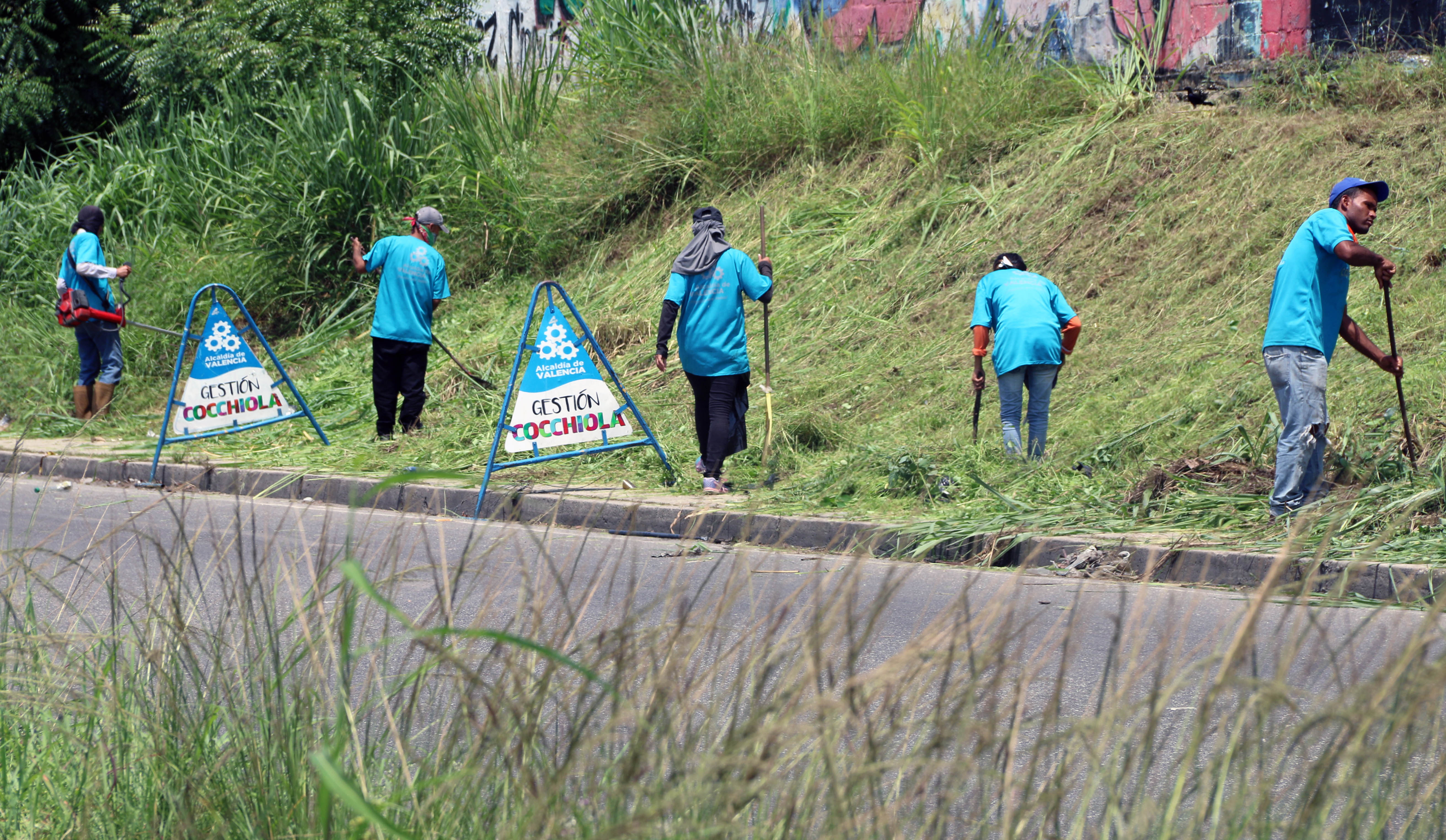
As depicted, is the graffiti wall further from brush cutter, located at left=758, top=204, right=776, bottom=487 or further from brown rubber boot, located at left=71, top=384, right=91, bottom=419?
brown rubber boot, located at left=71, top=384, right=91, bottom=419

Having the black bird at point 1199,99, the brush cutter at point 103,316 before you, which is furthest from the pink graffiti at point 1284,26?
the brush cutter at point 103,316

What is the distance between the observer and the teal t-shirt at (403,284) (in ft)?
34.7

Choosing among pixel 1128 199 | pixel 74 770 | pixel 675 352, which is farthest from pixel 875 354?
pixel 74 770

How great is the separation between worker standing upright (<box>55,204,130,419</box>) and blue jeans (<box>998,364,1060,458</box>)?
7945 mm

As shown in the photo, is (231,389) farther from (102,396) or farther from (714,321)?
(102,396)

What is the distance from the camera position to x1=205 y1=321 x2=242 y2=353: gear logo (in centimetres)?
975

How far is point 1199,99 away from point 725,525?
28.6 ft

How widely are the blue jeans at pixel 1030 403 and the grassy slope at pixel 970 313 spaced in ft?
0.75

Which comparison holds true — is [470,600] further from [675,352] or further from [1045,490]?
[675,352]

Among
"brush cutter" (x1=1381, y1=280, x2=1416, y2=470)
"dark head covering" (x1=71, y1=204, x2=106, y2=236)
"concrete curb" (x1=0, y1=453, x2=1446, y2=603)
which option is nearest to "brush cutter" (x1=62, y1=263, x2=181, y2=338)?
"dark head covering" (x1=71, y1=204, x2=106, y2=236)

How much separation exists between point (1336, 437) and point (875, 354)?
187 inches

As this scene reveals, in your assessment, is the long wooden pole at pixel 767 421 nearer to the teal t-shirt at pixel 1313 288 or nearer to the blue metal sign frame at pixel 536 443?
the blue metal sign frame at pixel 536 443

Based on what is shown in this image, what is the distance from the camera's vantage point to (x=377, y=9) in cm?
1891

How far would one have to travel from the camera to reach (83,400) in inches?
518
